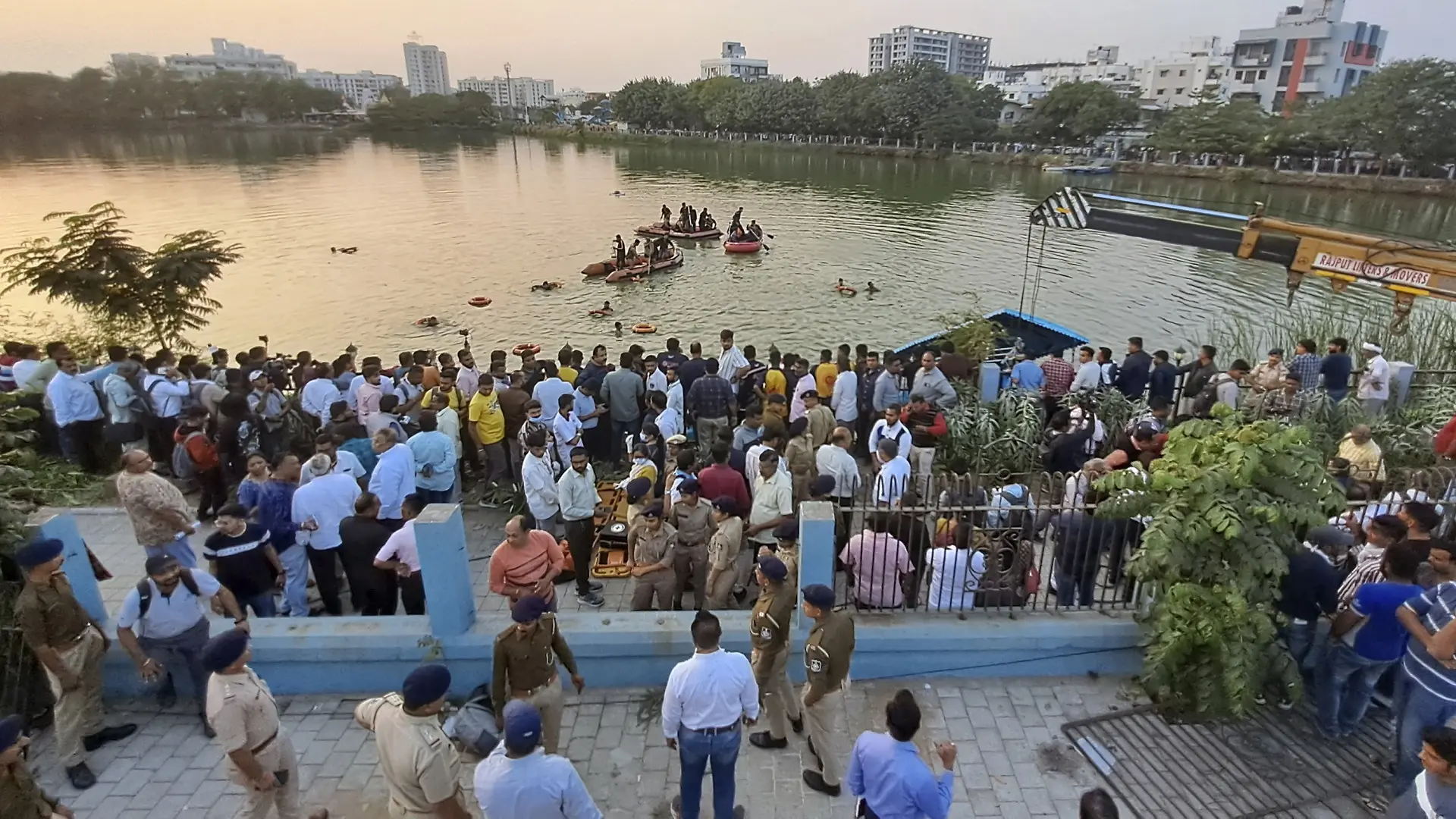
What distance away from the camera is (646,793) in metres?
5.08

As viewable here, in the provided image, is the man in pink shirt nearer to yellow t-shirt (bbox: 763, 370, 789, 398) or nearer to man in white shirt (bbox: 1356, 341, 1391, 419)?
yellow t-shirt (bbox: 763, 370, 789, 398)

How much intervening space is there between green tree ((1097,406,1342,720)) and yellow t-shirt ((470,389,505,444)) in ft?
20.7

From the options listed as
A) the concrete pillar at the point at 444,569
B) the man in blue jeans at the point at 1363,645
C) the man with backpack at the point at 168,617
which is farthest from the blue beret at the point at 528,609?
the man in blue jeans at the point at 1363,645

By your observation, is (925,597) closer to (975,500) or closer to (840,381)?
(975,500)

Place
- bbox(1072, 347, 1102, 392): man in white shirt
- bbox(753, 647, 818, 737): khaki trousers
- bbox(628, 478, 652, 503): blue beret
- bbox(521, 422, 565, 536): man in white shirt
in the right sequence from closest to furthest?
1. bbox(753, 647, 818, 737): khaki trousers
2. bbox(628, 478, 652, 503): blue beret
3. bbox(521, 422, 565, 536): man in white shirt
4. bbox(1072, 347, 1102, 392): man in white shirt

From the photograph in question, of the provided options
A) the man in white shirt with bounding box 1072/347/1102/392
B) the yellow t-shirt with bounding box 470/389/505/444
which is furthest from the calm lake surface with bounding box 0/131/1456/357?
the yellow t-shirt with bounding box 470/389/505/444

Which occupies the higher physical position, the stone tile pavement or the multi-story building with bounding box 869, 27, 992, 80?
the multi-story building with bounding box 869, 27, 992, 80

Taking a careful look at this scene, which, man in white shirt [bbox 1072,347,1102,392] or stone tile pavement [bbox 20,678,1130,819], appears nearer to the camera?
stone tile pavement [bbox 20,678,1130,819]

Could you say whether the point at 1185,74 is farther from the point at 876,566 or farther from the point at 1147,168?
the point at 876,566

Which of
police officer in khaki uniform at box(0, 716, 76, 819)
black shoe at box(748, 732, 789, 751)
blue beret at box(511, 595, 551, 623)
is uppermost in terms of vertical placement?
blue beret at box(511, 595, 551, 623)

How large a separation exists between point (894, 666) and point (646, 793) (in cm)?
211

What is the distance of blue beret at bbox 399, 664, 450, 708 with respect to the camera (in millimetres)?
3625

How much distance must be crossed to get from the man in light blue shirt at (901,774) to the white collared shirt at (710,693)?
794mm

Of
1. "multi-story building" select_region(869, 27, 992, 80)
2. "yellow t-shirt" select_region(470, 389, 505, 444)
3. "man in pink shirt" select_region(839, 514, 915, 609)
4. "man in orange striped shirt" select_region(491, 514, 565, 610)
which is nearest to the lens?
"man in orange striped shirt" select_region(491, 514, 565, 610)
